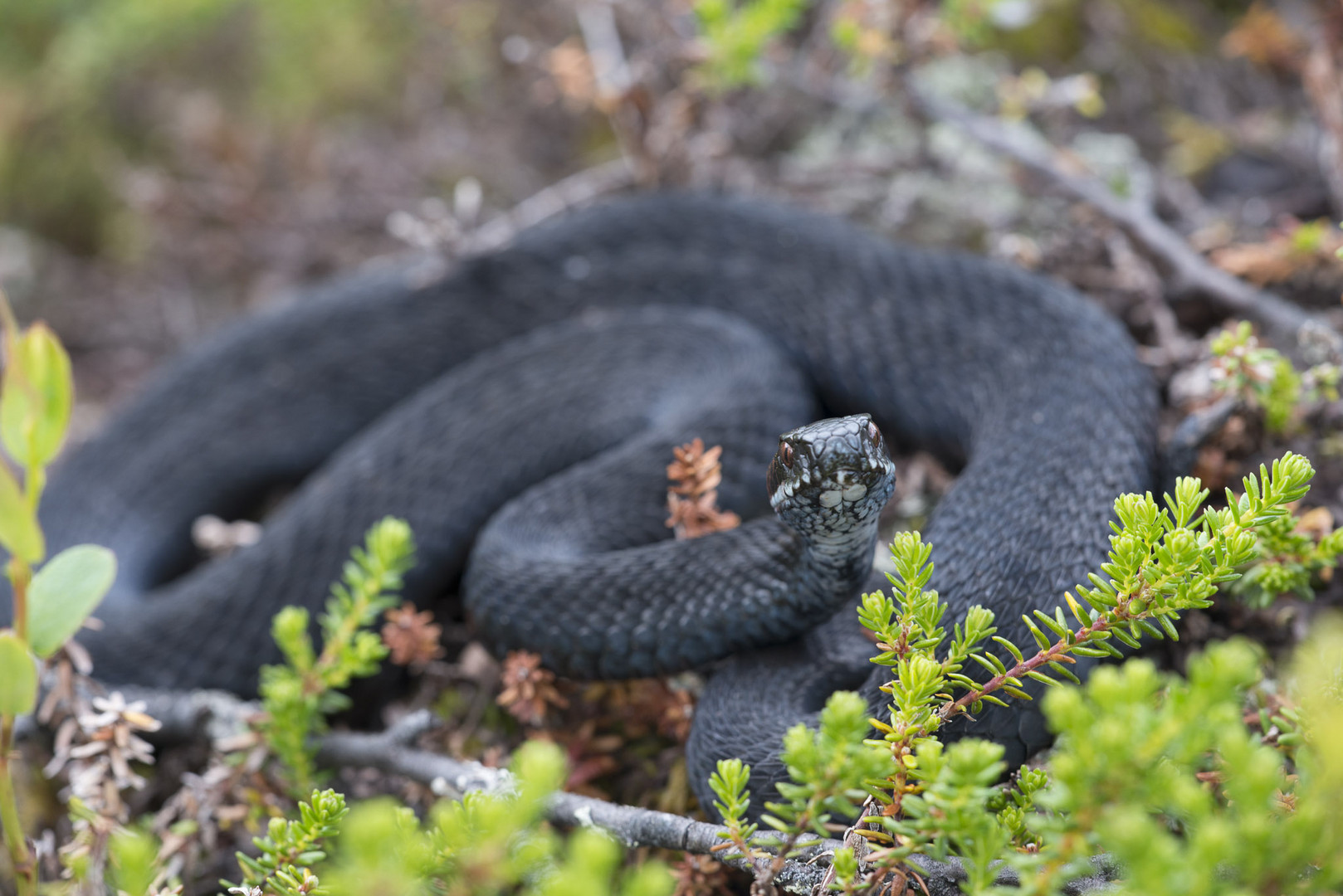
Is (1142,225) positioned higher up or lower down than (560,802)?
higher up

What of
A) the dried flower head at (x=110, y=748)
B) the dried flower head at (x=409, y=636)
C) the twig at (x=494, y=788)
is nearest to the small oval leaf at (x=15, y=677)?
the dried flower head at (x=110, y=748)

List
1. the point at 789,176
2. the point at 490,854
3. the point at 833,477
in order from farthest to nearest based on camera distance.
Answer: the point at 789,176, the point at 833,477, the point at 490,854

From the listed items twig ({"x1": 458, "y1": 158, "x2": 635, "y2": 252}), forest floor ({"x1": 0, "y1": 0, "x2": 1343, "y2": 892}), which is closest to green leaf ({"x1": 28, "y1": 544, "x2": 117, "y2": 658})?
forest floor ({"x1": 0, "y1": 0, "x2": 1343, "y2": 892})

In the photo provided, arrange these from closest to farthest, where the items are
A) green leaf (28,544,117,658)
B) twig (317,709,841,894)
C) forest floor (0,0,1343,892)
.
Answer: green leaf (28,544,117,658) → twig (317,709,841,894) → forest floor (0,0,1343,892)

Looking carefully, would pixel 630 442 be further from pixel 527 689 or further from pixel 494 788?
pixel 494 788

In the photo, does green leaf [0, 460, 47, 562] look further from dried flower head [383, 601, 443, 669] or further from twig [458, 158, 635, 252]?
twig [458, 158, 635, 252]

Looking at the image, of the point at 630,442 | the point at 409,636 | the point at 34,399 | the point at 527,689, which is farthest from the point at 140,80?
the point at 34,399

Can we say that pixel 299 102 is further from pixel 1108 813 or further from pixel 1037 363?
pixel 1108 813
